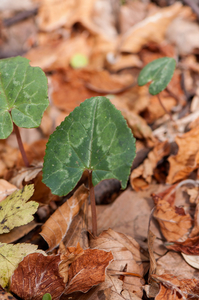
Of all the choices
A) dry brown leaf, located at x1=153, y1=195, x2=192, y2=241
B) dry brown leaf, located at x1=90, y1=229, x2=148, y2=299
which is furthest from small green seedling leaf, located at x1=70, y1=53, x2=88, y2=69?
dry brown leaf, located at x1=90, y1=229, x2=148, y2=299

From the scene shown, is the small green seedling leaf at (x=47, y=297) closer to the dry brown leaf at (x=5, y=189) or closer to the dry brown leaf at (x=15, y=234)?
the dry brown leaf at (x=15, y=234)

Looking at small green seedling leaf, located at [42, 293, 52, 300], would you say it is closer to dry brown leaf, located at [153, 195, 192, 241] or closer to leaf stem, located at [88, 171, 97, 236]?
leaf stem, located at [88, 171, 97, 236]

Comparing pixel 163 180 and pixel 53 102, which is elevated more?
pixel 53 102

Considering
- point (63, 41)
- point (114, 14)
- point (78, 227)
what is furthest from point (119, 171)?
point (114, 14)

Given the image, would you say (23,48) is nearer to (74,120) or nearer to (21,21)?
(21,21)

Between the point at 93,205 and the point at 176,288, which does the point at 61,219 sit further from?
the point at 176,288
